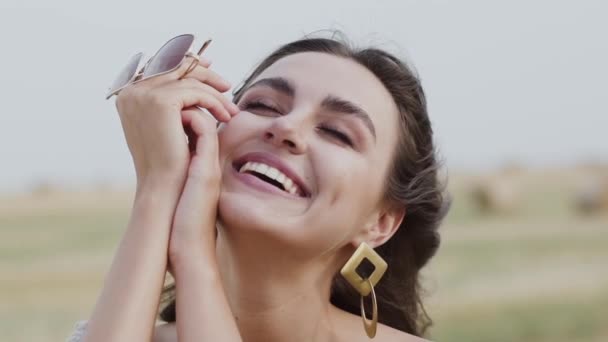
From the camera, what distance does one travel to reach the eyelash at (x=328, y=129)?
242 centimetres

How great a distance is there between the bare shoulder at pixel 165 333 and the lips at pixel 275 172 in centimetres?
75

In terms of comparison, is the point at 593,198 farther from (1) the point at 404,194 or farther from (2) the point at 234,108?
(2) the point at 234,108

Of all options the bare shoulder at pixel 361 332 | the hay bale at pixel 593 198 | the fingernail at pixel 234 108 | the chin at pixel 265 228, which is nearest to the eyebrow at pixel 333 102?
the fingernail at pixel 234 108

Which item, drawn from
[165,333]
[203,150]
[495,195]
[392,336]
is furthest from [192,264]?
[495,195]

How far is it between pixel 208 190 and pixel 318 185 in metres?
0.28

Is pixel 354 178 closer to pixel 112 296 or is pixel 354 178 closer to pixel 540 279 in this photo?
pixel 112 296

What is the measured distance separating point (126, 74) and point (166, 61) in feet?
0.55

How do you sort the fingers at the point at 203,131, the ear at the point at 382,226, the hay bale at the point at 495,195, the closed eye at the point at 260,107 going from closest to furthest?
the fingers at the point at 203,131
the closed eye at the point at 260,107
the ear at the point at 382,226
the hay bale at the point at 495,195

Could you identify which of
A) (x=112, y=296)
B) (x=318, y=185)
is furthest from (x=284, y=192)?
(x=112, y=296)

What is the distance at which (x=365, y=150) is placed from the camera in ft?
8.20

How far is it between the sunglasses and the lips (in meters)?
0.30

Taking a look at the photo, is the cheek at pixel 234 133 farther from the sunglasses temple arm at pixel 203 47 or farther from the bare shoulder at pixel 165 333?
the bare shoulder at pixel 165 333

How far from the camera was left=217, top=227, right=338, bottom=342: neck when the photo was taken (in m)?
2.44

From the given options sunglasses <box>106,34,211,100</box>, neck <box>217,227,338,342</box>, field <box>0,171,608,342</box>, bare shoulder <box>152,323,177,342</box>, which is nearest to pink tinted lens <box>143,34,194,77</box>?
sunglasses <box>106,34,211,100</box>
